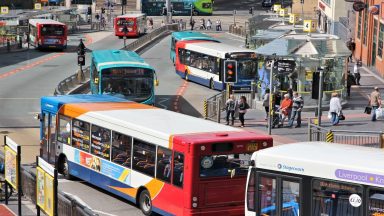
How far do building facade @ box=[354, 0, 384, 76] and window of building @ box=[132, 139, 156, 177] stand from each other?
40.0m

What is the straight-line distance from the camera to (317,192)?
59.0ft

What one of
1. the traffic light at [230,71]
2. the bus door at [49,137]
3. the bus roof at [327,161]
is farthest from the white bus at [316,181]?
the traffic light at [230,71]

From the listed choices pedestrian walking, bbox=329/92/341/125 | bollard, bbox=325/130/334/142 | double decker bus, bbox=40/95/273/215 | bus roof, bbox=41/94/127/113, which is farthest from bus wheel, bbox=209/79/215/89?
double decker bus, bbox=40/95/273/215

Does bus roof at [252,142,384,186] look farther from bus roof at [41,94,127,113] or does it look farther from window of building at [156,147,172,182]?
bus roof at [41,94,127,113]

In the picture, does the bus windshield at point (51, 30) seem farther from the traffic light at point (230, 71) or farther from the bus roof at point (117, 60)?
the traffic light at point (230, 71)

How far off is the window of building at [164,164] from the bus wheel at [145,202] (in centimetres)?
83

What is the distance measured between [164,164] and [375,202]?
265 inches

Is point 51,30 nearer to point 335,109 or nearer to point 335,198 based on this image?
point 335,109

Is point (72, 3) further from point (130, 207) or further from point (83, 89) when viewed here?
point (130, 207)

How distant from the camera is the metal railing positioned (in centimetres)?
1798

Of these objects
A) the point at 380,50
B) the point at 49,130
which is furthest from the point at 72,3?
the point at 49,130

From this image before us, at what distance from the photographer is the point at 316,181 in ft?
58.9

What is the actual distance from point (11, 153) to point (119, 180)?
3405 mm

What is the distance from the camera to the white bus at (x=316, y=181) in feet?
56.0
